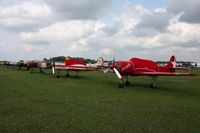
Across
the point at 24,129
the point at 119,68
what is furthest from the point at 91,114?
the point at 119,68

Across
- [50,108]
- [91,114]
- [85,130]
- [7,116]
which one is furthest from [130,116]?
[7,116]

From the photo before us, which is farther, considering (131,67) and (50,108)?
(131,67)

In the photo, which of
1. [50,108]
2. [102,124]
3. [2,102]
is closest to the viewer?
[102,124]

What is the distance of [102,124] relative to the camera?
7020mm

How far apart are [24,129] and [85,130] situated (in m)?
1.51

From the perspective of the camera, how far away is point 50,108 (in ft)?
29.8

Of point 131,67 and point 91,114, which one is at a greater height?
point 131,67

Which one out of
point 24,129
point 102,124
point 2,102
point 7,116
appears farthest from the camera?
point 2,102

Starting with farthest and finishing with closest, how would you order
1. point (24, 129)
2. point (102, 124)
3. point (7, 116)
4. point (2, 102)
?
point (2, 102) < point (7, 116) < point (102, 124) < point (24, 129)

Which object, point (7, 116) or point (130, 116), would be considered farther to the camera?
point (130, 116)

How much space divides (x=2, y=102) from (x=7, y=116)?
8.94 ft

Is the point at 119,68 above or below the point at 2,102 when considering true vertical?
above

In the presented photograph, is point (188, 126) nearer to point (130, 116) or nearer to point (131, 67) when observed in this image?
point (130, 116)

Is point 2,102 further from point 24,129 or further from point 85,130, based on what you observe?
point 85,130
